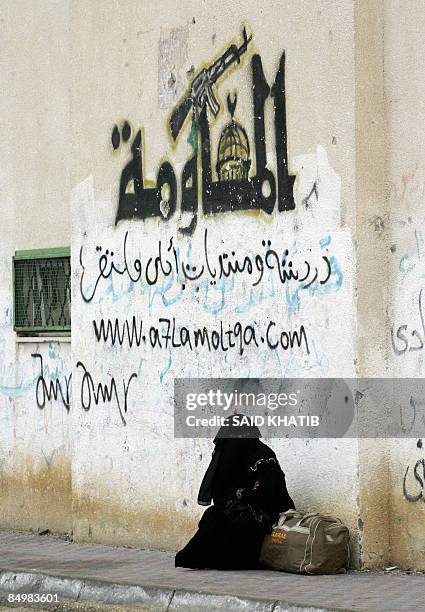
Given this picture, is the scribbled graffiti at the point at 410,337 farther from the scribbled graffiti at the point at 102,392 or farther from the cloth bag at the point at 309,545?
the scribbled graffiti at the point at 102,392

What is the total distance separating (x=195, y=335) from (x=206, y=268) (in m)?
0.48

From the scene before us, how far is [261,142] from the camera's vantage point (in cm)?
884

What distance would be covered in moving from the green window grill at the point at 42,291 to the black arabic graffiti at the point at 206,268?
0.52 m

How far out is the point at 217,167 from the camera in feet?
29.9

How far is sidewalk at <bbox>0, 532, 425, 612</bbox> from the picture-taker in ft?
23.9

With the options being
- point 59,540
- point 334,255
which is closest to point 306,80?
point 334,255

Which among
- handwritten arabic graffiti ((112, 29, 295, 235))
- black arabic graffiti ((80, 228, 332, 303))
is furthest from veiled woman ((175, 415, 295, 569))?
handwritten arabic graffiti ((112, 29, 295, 235))

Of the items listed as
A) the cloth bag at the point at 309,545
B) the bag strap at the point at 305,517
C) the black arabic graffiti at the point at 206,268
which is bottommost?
the cloth bag at the point at 309,545

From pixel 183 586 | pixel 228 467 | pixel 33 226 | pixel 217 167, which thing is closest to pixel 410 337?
pixel 228 467

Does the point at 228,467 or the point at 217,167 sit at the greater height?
the point at 217,167

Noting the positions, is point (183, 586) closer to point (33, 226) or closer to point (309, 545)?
point (309, 545)

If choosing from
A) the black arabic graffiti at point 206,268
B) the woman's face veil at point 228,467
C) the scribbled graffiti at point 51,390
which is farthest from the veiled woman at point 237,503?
the scribbled graffiti at point 51,390

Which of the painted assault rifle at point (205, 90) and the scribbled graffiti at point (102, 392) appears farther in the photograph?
the scribbled graffiti at point (102, 392)

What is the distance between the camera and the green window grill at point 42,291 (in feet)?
34.2
